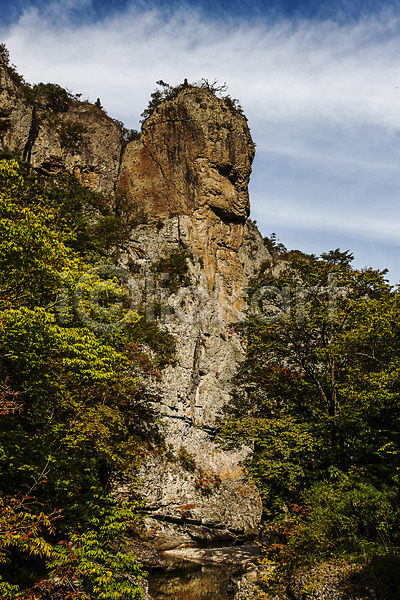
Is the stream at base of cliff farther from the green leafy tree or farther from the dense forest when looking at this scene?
the green leafy tree

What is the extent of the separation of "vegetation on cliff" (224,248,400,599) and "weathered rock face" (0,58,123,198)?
23.7 meters

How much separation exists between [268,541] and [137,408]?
328 inches

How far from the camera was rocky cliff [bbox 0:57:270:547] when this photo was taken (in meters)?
19.9

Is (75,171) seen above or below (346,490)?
above

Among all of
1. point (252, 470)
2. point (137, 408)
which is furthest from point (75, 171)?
point (252, 470)

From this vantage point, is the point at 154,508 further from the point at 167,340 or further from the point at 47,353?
the point at 47,353

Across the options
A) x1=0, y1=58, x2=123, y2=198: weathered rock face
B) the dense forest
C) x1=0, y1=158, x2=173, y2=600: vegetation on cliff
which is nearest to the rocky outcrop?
x1=0, y1=58, x2=123, y2=198: weathered rock face

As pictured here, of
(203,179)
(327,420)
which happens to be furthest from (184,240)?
(327,420)

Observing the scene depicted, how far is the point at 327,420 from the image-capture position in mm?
14078

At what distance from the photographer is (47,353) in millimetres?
9594

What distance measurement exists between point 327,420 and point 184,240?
769 inches

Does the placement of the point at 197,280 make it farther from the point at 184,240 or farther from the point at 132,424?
the point at 132,424

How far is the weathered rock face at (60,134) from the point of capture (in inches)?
1197

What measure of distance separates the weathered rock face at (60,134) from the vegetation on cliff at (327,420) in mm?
23693
